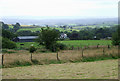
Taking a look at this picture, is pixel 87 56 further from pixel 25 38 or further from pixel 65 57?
pixel 25 38

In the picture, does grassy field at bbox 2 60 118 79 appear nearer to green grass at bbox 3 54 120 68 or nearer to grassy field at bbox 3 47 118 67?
green grass at bbox 3 54 120 68

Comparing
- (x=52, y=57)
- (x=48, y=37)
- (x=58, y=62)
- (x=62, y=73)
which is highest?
(x=48, y=37)

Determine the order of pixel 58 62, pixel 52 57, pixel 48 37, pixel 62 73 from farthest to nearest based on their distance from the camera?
pixel 48 37
pixel 52 57
pixel 58 62
pixel 62 73

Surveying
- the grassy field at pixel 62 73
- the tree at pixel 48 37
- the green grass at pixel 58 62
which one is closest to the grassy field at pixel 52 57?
the green grass at pixel 58 62

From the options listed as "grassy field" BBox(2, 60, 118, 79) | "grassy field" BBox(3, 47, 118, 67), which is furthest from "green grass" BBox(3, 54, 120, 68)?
"grassy field" BBox(2, 60, 118, 79)

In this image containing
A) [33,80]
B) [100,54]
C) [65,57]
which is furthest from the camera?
[100,54]

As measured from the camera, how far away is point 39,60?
18.0 metres

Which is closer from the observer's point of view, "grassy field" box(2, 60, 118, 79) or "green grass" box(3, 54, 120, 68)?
"grassy field" box(2, 60, 118, 79)

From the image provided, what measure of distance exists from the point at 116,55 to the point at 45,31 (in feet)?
54.3

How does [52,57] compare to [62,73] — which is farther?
[52,57]

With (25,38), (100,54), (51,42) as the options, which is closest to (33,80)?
(100,54)

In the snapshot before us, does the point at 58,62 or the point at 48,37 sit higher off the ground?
the point at 48,37

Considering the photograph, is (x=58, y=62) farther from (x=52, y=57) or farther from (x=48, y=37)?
(x=48, y=37)

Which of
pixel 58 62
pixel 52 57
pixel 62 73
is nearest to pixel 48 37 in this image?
pixel 52 57
